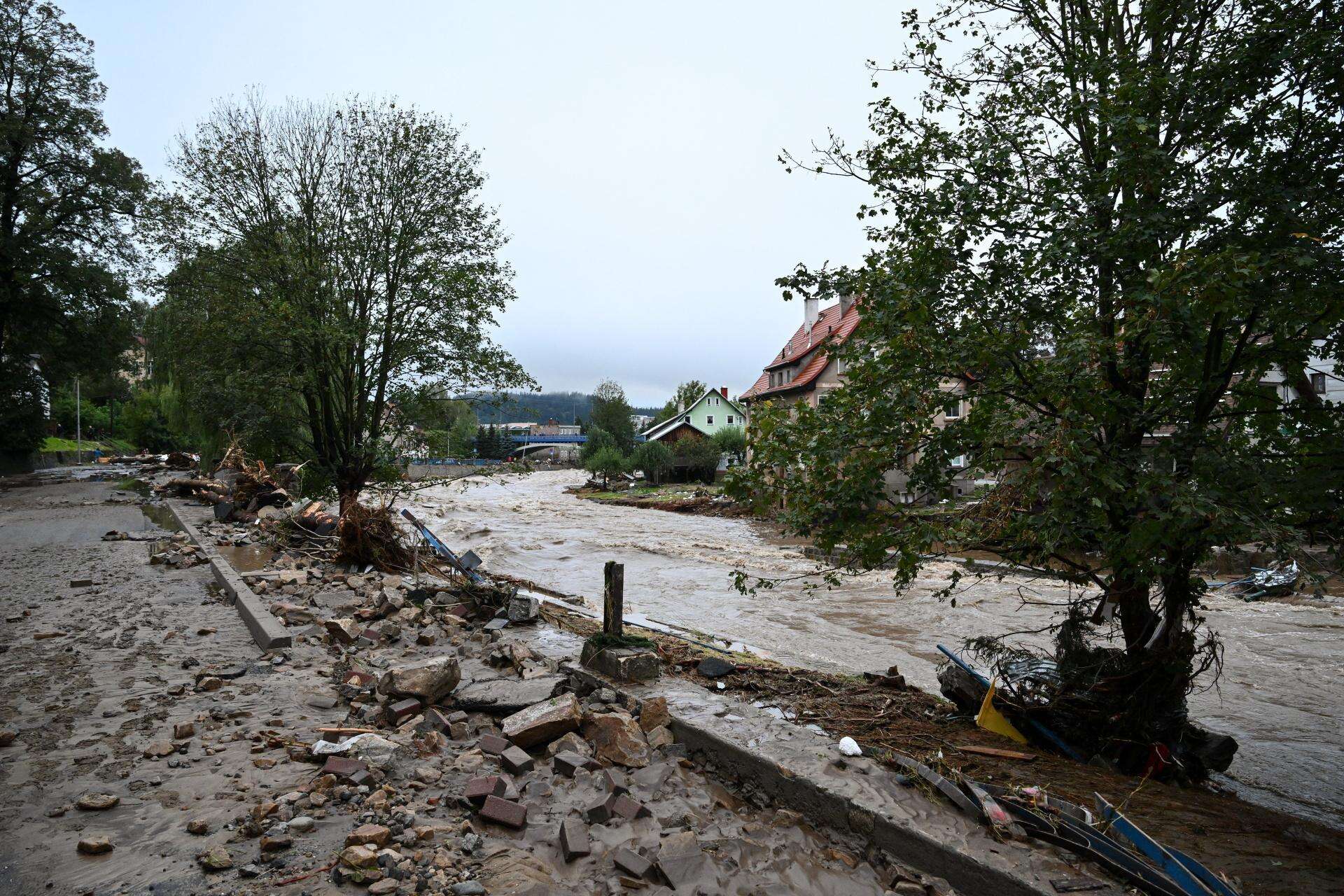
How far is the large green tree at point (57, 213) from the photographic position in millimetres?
27203

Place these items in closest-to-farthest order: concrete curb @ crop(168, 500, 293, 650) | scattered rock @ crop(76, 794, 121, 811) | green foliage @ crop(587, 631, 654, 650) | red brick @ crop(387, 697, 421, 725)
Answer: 1. scattered rock @ crop(76, 794, 121, 811)
2. red brick @ crop(387, 697, 421, 725)
3. green foliage @ crop(587, 631, 654, 650)
4. concrete curb @ crop(168, 500, 293, 650)

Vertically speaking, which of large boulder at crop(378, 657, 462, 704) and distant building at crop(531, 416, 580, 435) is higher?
distant building at crop(531, 416, 580, 435)

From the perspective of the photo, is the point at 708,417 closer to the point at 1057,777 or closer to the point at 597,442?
the point at 597,442

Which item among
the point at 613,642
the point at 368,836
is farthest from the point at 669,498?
the point at 368,836

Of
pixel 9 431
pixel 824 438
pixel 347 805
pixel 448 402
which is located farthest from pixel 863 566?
pixel 9 431

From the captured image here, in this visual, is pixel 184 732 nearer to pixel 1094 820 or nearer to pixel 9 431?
pixel 1094 820

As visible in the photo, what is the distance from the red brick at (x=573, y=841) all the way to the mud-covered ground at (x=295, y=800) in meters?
0.05

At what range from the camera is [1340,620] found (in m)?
14.7

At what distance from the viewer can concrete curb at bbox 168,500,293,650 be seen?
23.9 ft

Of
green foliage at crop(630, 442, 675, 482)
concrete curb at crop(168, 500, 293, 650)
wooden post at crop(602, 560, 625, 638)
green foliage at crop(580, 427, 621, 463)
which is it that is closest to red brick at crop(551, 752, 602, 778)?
wooden post at crop(602, 560, 625, 638)

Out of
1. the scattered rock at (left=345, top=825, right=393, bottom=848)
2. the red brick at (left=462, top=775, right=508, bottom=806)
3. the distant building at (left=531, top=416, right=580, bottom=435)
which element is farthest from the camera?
the distant building at (left=531, top=416, right=580, bottom=435)

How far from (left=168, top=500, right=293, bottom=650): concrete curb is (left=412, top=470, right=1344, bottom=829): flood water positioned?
510 cm

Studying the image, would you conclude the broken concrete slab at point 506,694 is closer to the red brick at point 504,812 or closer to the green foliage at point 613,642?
the green foliage at point 613,642

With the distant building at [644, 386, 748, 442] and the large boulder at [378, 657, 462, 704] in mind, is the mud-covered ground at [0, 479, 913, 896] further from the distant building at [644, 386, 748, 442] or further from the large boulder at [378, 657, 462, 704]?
the distant building at [644, 386, 748, 442]
